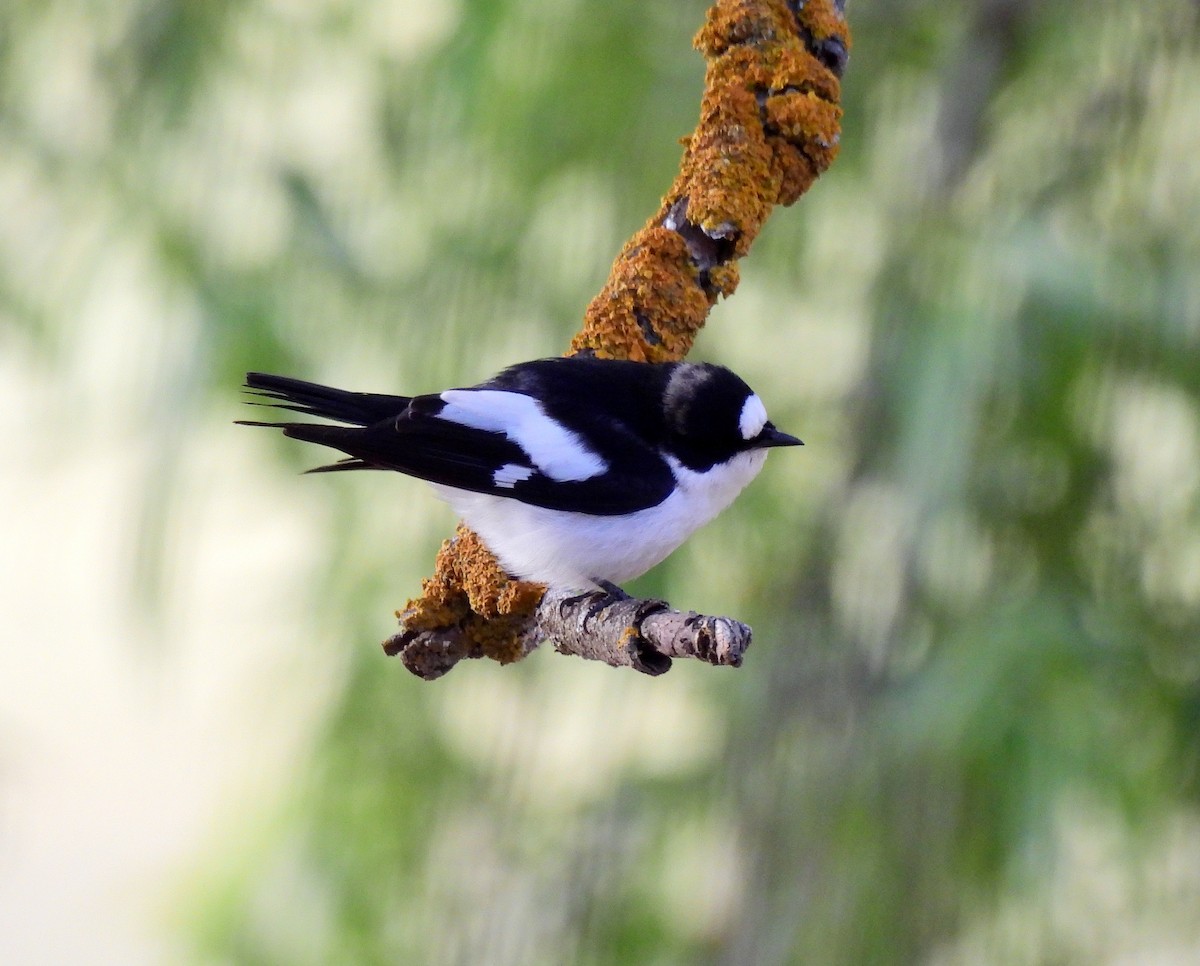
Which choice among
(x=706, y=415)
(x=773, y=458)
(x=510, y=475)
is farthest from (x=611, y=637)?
(x=773, y=458)

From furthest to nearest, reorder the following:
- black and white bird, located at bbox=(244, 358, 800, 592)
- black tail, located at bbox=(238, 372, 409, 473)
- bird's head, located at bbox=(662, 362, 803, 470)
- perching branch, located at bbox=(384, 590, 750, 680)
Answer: bird's head, located at bbox=(662, 362, 803, 470) < black and white bird, located at bbox=(244, 358, 800, 592) < black tail, located at bbox=(238, 372, 409, 473) < perching branch, located at bbox=(384, 590, 750, 680)

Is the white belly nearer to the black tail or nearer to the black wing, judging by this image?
the black wing

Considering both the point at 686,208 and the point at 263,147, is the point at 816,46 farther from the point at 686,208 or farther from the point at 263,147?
the point at 263,147

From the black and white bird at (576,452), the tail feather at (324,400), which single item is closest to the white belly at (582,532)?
the black and white bird at (576,452)

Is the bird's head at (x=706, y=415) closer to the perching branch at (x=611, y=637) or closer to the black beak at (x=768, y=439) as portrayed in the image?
the black beak at (x=768, y=439)

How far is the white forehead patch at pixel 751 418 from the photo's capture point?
54.9 inches

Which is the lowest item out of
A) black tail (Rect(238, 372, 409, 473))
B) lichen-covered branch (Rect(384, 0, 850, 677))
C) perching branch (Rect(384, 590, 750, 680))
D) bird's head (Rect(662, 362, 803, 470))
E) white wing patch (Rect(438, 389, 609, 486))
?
perching branch (Rect(384, 590, 750, 680))

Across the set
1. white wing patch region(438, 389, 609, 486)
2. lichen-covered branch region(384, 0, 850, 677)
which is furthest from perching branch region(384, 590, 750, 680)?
white wing patch region(438, 389, 609, 486)

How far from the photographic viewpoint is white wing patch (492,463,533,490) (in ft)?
4.12

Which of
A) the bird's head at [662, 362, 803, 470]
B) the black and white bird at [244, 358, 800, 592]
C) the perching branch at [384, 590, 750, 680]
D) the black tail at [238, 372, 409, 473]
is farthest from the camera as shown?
the bird's head at [662, 362, 803, 470]

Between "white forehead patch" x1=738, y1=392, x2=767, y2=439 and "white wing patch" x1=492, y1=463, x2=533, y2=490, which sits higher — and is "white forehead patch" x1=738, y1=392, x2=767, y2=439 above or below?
above

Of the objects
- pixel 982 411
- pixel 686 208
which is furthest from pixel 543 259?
pixel 686 208

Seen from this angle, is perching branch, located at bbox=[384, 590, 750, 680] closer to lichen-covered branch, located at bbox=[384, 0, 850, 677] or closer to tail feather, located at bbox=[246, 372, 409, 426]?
lichen-covered branch, located at bbox=[384, 0, 850, 677]

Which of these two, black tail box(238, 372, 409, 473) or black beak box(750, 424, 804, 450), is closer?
black tail box(238, 372, 409, 473)
